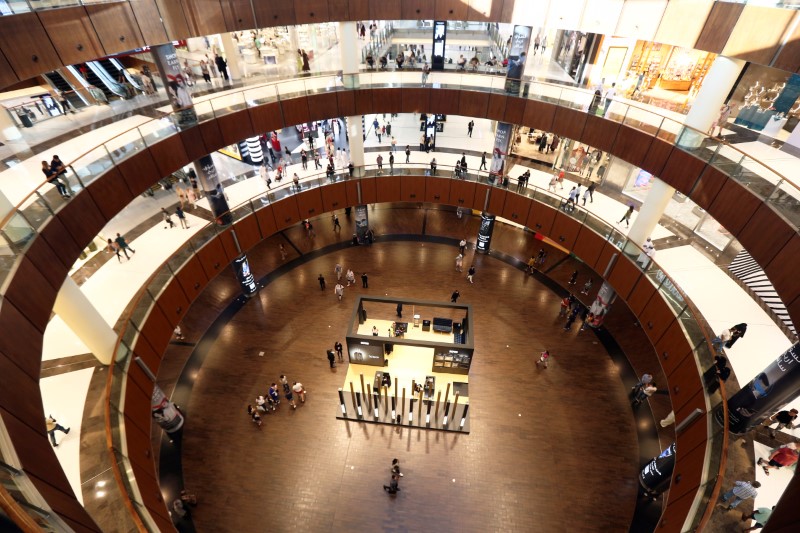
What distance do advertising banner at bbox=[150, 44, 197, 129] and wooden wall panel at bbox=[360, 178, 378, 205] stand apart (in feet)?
27.5

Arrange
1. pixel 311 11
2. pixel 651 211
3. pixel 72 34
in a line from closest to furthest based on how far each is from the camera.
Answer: pixel 72 34, pixel 651 211, pixel 311 11

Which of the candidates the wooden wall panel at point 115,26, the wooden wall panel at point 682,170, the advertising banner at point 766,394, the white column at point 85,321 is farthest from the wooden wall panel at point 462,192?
the white column at point 85,321

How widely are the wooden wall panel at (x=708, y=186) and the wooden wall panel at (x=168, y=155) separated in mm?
18089

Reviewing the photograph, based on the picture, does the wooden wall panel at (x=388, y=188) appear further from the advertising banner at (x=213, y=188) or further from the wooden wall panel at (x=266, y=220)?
the advertising banner at (x=213, y=188)

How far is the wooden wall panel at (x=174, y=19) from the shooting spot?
13113 mm

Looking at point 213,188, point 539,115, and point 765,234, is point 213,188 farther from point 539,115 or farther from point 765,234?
point 765,234

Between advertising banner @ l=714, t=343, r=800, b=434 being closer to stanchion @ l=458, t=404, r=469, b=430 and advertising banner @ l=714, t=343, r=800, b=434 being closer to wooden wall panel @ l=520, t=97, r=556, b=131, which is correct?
stanchion @ l=458, t=404, r=469, b=430

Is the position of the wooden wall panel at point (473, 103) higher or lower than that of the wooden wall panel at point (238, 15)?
lower

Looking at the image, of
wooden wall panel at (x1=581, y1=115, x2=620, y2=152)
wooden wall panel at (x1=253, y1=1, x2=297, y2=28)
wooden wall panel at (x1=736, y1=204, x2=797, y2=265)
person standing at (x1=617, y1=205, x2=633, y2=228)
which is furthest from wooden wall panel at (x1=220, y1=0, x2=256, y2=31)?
wooden wall panel at (x1=736, y1=204, x2=797, y2=265)

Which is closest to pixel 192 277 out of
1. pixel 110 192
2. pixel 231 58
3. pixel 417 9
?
pixel 110 192

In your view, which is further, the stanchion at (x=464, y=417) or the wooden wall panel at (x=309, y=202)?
the wooden wall panel at (x=309, y=202)

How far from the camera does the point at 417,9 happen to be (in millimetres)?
17188

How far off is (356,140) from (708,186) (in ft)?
49.7

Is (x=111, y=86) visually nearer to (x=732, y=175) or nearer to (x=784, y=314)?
(x=732, y=175)
